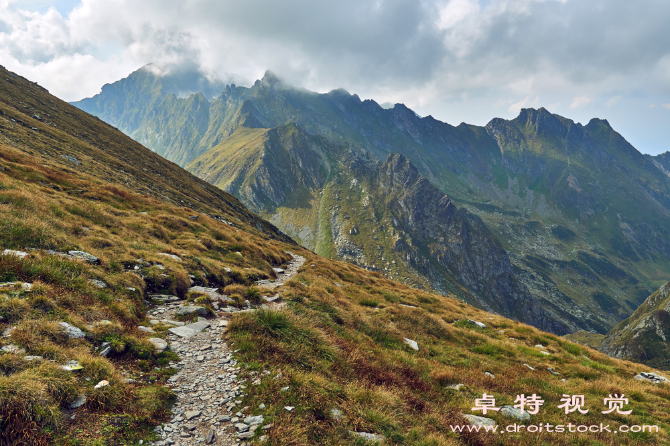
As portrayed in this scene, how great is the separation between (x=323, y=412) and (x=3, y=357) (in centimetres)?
707

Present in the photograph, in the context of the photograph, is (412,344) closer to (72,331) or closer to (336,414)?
(336,414)

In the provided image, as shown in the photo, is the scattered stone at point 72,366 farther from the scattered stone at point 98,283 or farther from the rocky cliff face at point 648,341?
the rocky cliff face at point 648,341

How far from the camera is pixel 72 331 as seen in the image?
304 inches

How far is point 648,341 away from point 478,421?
667 ft

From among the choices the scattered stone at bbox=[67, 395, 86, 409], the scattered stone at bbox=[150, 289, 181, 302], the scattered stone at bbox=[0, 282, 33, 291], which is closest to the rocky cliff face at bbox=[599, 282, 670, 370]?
the scattered stone at bbox=[150, 289, 181, 302]

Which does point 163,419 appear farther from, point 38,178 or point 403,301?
point 38,178

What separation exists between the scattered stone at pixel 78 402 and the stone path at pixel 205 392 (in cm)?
162

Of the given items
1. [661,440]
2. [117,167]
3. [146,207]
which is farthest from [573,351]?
[117,167]

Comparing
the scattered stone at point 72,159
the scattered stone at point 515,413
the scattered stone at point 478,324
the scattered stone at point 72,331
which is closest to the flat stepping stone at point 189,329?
the scattered stone at point 72,331

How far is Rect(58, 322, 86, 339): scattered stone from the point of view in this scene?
24.8 ft

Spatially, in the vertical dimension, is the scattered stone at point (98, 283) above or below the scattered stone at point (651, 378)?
below

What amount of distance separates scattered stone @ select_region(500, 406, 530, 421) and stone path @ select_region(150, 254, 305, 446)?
8.48 m

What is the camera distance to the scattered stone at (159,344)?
8.95 m

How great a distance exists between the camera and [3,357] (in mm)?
5648
